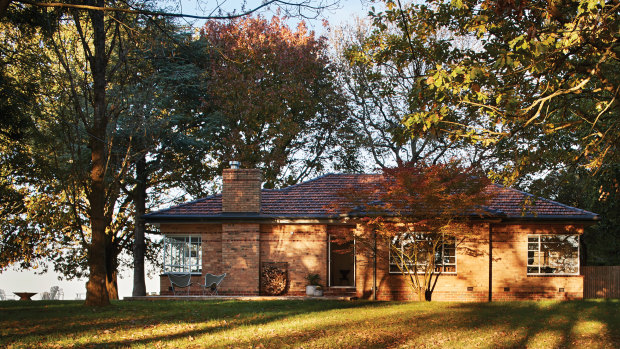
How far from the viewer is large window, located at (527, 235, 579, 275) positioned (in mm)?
22438

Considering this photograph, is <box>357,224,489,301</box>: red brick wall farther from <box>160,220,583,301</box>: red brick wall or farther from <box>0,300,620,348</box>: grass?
<box>0,300,620,348</box>: grass

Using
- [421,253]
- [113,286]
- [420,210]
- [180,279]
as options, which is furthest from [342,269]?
[113,286]

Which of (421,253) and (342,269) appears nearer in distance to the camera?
(421,253)

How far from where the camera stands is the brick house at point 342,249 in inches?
878

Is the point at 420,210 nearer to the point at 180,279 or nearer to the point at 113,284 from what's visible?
the point at 180,279

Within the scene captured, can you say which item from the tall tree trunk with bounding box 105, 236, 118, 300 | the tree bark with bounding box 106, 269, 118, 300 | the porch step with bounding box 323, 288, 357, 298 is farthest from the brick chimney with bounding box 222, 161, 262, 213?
the tree bark with bounding box 106, 269, 118, 300

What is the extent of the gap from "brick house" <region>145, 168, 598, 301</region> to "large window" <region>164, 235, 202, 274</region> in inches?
1.5

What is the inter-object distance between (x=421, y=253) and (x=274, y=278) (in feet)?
17.4

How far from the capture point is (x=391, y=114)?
112 ft

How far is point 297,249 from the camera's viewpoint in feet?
75.2

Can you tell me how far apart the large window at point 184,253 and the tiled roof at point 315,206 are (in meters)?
1.06

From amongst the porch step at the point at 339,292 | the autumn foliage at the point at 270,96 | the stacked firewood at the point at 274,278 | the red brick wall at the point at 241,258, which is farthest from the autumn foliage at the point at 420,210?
the autumn foliage at the point at 270,96

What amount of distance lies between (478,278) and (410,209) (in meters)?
4.48

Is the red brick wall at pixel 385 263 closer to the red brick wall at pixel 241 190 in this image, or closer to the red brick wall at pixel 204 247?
the red brick wall at pixel 204 247
